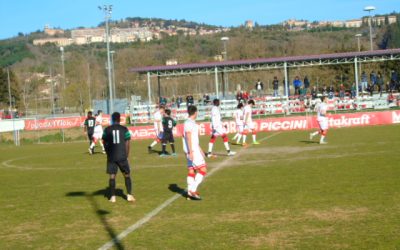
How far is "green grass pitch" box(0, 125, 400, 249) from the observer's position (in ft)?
30.1

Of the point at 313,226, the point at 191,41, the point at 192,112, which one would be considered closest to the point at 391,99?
the point at 192,112

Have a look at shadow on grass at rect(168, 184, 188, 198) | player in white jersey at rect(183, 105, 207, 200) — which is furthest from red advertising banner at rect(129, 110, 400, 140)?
player in white jersey at rect(183, 105, 207, 200)

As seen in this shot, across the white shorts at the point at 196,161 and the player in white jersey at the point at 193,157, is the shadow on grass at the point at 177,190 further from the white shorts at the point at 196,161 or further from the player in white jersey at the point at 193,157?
the white shorts at the point at 196,161

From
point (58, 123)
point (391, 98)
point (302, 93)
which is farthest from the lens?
point (58, 123)

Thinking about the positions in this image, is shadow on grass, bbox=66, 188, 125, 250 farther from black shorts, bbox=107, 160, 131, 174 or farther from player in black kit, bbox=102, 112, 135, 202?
player in black kit, bbox=102, 112, 135, 202

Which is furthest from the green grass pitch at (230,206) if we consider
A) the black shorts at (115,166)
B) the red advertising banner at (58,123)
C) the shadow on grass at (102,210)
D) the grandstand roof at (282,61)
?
the red advertising banner at (58,123)

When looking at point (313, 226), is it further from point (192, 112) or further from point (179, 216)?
point (192, 112)

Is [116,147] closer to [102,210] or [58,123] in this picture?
[102,210]

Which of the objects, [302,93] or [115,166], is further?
[302,93]

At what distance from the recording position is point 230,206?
11.9 m

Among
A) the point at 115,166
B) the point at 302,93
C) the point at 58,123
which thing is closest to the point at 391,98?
the point at 302,93

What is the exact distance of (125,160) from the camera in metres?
13.3

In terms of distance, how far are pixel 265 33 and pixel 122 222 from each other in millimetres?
169500

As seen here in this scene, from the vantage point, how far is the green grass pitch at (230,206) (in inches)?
362
